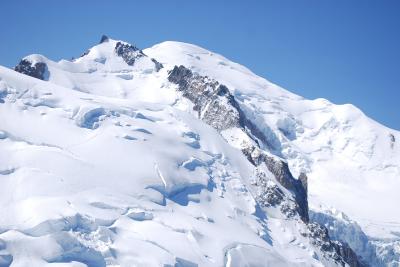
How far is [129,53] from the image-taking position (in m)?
133

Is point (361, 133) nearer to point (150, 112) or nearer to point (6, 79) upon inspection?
point (150, 112)

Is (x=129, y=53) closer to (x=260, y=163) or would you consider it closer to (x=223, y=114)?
(x=223, y=114)

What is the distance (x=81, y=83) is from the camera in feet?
381

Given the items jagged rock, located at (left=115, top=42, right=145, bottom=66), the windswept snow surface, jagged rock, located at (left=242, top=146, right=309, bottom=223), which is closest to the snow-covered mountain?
jagged rock, located at (left=242, top=146, right=309, bottom=223)

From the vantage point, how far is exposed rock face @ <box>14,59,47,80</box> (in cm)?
11294

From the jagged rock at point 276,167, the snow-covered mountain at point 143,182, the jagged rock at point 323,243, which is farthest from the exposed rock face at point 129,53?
the jagged rock at point 323,243

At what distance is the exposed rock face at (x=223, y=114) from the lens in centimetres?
9506

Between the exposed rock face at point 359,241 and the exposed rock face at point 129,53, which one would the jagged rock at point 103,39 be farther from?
the exposed rock face at point 359,241

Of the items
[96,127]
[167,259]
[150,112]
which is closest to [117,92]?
[150,112]

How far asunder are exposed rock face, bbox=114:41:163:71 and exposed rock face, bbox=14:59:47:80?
2116 cm

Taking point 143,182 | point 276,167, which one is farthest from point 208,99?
point 143,182

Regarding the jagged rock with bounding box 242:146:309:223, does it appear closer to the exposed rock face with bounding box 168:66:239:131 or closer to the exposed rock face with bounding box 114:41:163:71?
the exposed rock face with bounding box 168:66:239:131

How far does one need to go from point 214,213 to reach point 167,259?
15.6m

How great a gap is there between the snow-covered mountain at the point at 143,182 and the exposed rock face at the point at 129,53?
338mm
